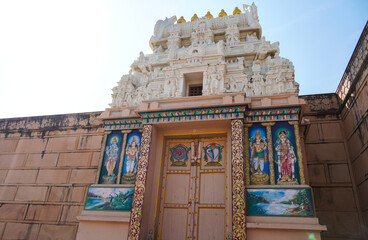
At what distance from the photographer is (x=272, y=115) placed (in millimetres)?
8711

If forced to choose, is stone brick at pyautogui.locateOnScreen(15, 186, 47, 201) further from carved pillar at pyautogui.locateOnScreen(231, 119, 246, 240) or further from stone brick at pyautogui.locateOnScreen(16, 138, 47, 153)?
carved pillar at pyautogui.locateOnScreen(231, 119, 246, 240)

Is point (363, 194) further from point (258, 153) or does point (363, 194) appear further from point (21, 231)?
point (21, 231)

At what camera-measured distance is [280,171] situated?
26.2ft

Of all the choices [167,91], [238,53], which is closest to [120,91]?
[167,91]

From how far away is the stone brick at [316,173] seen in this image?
1012 cm

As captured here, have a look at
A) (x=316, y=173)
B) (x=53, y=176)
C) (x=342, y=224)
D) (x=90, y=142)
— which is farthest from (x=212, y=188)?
(x=53, y=176)

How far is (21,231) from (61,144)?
13.3 feet

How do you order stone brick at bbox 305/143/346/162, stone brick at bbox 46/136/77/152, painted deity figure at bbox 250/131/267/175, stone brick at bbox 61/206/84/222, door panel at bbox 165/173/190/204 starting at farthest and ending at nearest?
stone brick at bbox 46/136/77/152 → stone brick at bbox 61/206/84/222 → stone brick at bbox 305/143/346/162 → door panel at bbox 165/173/190/204 → painted deity figure at bbox 250/131/267/175

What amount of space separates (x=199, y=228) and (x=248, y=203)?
1932mm


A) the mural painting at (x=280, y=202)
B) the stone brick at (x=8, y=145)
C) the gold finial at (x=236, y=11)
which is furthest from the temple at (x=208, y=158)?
the stone brick at (x=8, y=145)

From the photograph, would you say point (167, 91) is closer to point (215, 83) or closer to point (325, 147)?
point (215, 83)

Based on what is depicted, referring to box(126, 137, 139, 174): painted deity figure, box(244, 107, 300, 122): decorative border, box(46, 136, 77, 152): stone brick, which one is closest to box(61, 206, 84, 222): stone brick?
box(46, 136, 77, 152): stone brick

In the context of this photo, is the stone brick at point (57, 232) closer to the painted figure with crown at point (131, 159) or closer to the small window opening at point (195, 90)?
the painted figure with crown at point (131, 159)

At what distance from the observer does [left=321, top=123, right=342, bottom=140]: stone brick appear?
34.9 feet
